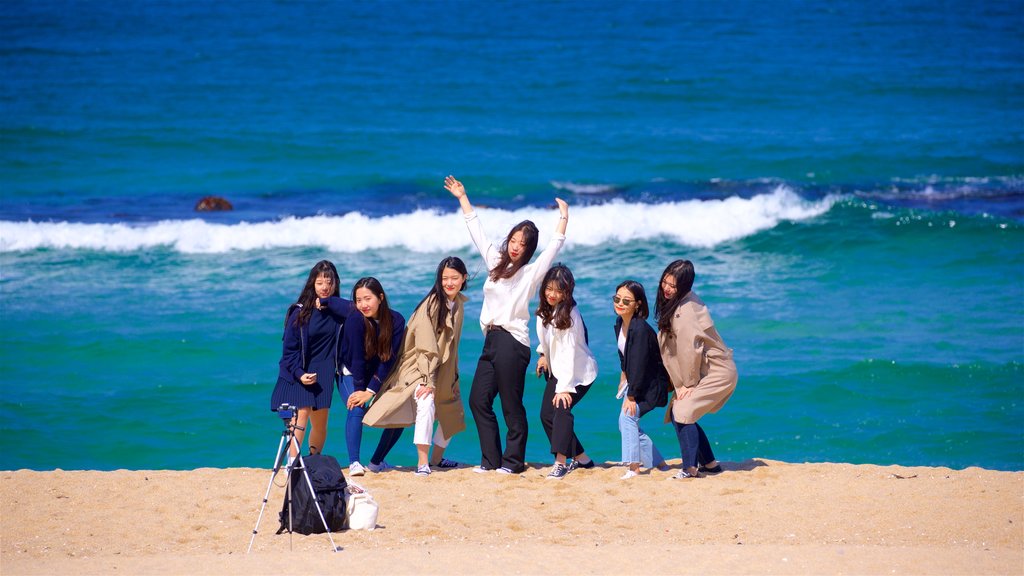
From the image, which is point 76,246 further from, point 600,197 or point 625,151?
point 625,151

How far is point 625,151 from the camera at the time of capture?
22609 millimetres

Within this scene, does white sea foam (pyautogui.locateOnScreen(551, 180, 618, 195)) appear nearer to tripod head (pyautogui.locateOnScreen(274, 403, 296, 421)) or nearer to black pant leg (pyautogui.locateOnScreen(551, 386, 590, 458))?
black pant leg (pyautogui.locateOnScreen(551, 386, 590, 458))

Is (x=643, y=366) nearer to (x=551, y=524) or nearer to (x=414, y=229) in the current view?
(x=551, y=524)

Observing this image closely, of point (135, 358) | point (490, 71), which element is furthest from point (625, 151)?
point (135, 358)

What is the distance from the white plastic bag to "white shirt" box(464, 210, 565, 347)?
1578 millimetres

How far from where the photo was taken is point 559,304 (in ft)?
23.5

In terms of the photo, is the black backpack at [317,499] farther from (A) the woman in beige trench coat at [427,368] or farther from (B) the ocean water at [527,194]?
(B) the ocean water at [527,194]

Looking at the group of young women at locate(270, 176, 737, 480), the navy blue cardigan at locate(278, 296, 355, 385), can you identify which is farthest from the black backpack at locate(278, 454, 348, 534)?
the navy blue cardigan at locate(278, 296, 355, 385)

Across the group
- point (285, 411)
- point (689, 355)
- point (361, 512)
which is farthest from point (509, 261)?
point (361, 512)

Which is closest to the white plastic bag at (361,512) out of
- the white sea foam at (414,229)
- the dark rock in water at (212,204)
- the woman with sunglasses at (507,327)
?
the woman with sunglasses at (507,327)

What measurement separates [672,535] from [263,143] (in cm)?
1831

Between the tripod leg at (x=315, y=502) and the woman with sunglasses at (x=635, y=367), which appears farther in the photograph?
the woman with sunglasses at (x=635, y=367)

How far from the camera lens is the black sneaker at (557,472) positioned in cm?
737

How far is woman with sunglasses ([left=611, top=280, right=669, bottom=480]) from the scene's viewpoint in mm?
7129
